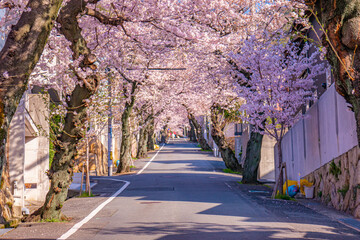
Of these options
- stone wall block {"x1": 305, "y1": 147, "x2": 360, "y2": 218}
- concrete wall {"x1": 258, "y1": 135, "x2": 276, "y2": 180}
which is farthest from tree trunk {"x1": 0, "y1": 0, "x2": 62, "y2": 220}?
concrete wall {"x1": 258, "y1": 135, "x2": 276, "y2": 180}

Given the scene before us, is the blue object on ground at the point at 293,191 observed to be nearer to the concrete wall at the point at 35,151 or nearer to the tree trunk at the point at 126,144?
the concrete wall at the point at 35,151

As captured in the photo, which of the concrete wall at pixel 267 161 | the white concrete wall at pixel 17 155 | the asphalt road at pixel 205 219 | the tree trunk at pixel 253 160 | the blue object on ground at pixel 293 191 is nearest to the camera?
the asphalt road at pixel 205 219

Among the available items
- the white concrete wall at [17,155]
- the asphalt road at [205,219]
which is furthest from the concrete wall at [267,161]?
the white concrete wall at [17,155]

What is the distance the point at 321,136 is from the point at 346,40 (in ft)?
35.7

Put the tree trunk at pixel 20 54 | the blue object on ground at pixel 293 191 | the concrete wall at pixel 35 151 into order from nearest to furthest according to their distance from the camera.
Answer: the tree trunk at pixel 20 54 < the concrete wall at pixel 35 151 < the blue object on ground at pixel 293 191

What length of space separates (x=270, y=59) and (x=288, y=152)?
6685 millimetres

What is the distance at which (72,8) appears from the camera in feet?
41.9

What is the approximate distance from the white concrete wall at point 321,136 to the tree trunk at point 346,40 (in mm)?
6142

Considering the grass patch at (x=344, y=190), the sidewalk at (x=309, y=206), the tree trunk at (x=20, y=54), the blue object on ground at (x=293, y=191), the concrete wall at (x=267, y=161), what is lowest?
the sidewalk at (x=309, y=206)

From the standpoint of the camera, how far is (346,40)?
323 inches

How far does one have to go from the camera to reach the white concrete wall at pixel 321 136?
50.3ft

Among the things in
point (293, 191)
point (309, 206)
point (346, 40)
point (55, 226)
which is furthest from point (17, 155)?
point (346, 40)

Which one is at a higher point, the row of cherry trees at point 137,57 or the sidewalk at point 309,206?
the row of cherry trees at point 137,57

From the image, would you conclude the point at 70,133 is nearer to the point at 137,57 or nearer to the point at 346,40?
the point at 346,40
